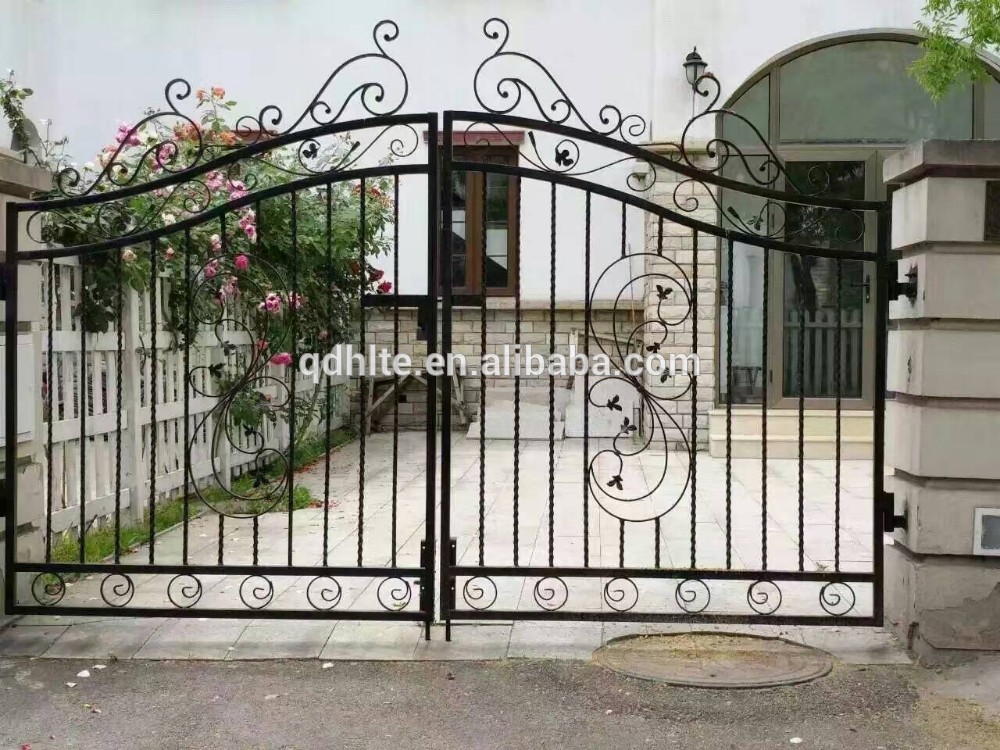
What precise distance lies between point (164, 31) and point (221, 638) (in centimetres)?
996

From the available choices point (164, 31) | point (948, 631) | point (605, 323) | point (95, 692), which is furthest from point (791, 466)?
point (164, 31)

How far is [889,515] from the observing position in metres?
4.40

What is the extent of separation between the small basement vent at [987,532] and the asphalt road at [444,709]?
571 mm

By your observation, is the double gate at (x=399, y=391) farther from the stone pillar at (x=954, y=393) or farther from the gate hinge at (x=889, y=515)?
the stone pillar at (x=954, y=393)

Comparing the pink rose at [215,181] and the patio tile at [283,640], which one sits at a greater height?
the pink rose at [215,181]

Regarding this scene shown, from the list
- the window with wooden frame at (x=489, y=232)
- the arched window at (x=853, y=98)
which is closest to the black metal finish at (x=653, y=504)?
the arched window at (x=853, y=98)

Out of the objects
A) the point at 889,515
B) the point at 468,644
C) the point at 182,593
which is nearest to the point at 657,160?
the point at 889,515

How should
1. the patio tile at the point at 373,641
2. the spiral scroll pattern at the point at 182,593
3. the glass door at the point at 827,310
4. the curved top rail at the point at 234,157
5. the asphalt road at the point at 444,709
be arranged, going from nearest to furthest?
the asphalt road at the point at 444,709 < the patio tile at the point at 373,641 < the curved top rail at the point at 234,157 < the spiral scroll pattern at the point at 182,593 < the glass door at the point at 827,310

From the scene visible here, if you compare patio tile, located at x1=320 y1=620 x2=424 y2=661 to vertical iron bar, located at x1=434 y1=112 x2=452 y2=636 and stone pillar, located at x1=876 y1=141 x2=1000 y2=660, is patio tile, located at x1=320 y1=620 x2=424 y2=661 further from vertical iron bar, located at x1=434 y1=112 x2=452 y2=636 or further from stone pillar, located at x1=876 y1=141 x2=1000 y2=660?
stone pillar, located at x1=876 y1=141 x2=1000 y2=660

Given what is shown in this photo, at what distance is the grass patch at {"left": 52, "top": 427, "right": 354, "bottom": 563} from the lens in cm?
577

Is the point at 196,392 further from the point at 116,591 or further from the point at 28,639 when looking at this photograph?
the point at 28,639

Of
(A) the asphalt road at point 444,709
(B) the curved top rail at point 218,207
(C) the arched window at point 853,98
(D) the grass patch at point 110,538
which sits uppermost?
(C) the arched window at point 853,98

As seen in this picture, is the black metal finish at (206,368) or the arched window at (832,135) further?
the arched window at (832,135)

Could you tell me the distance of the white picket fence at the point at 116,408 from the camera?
231 inches
